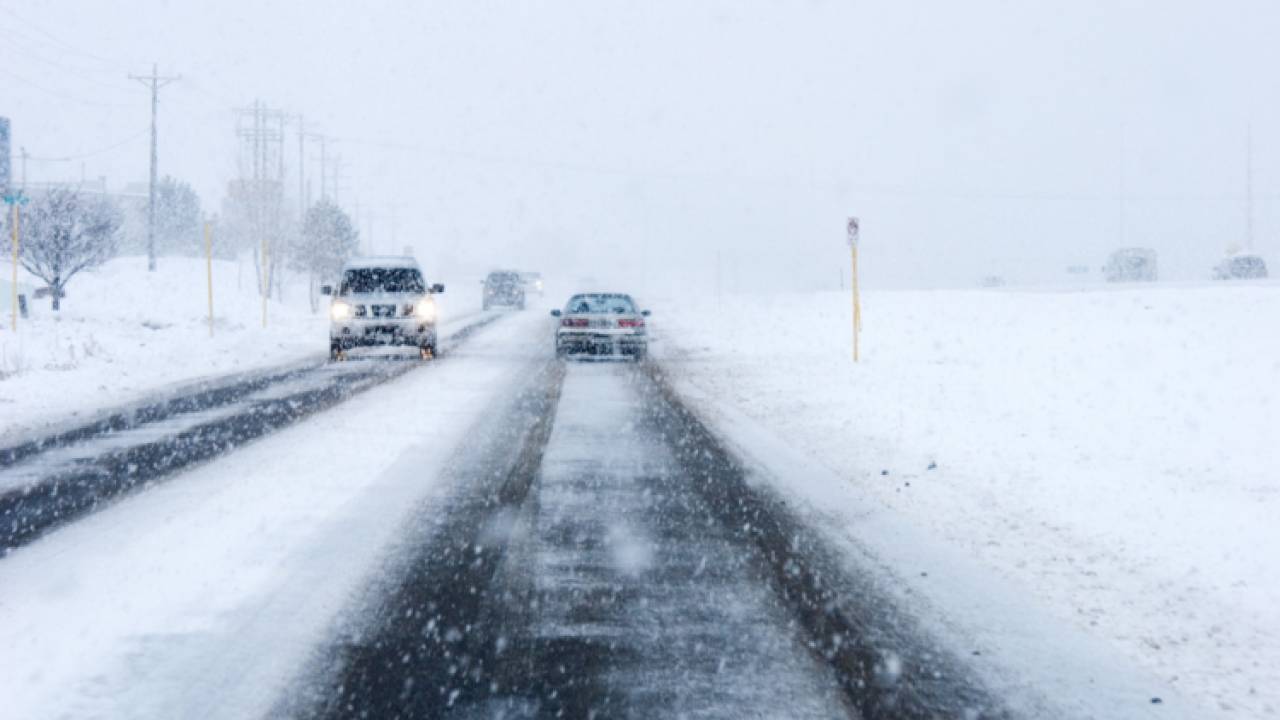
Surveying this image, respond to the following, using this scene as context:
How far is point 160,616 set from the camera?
5.66 meters

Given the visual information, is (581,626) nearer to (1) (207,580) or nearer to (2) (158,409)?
(1) (207,580)

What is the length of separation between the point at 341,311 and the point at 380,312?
32.3 inches

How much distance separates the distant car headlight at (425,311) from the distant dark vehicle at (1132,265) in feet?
168

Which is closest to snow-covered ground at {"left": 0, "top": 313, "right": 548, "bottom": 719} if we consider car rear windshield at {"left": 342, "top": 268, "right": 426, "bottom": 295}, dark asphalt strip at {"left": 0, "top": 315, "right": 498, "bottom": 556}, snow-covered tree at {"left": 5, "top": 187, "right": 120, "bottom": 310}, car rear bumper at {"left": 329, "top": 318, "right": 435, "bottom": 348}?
dark asphalt strip at {"left": 0, "top": 315, "right": 498, "bottom": 556}

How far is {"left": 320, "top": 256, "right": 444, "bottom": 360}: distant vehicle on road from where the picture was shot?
2417 cm

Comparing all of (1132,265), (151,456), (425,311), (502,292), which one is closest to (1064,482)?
(151,456)

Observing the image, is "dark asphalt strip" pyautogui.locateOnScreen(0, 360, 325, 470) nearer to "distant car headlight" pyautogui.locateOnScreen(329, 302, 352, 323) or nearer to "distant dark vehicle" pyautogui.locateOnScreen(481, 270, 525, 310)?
"distant car headlight" pyautogui.locateOnScreen(329, 302, 352, 323)

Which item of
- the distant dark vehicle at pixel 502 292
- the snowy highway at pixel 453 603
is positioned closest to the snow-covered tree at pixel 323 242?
the distant dark vehicle at pixel 502 292

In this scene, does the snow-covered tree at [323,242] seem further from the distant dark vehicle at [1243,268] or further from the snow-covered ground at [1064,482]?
the distant dark vehicle at [1243,268]

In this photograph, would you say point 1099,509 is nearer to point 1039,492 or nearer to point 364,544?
point 1039,492

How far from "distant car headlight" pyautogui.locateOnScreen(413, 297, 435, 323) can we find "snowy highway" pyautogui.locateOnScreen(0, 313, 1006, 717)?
1374cm

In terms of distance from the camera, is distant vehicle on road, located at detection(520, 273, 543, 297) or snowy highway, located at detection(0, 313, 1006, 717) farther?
distant vehicle on road, located at detection(520, 273, 543, 297)

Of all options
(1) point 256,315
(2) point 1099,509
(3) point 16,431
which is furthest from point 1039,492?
(1) point 256,315

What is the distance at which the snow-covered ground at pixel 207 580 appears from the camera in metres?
4.67
